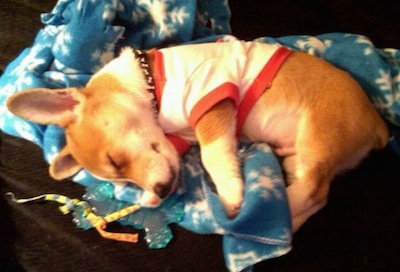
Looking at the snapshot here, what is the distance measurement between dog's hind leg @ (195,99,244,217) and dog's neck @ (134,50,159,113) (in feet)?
0.61

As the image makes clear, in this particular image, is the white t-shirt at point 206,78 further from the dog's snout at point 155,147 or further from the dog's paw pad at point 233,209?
the dog's paw pad at point 233,209

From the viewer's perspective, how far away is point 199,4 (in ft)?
6.82

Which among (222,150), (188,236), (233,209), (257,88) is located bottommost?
(188,236)

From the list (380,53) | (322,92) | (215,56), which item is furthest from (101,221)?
(380,53)

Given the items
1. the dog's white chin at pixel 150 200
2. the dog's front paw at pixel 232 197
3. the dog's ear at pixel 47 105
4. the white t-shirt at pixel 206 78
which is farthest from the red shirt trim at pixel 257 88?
the dog's ear at pixel 47 105

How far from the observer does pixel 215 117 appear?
163cm

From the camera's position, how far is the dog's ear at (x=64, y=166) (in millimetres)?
1663

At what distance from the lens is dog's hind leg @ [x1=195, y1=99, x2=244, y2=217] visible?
1.57 m

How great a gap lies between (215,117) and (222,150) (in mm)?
115

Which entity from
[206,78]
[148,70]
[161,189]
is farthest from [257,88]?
[161,189]

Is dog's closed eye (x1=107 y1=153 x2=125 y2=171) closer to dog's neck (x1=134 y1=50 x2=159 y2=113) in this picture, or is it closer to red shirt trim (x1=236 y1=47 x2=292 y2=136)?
dog's neck (x1=134 y1=50 x2=159 y2=113)

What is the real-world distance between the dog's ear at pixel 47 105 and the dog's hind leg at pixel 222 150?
1.43ft

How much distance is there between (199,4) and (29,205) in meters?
1.08

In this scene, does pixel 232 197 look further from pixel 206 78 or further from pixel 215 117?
pixel 206 78
